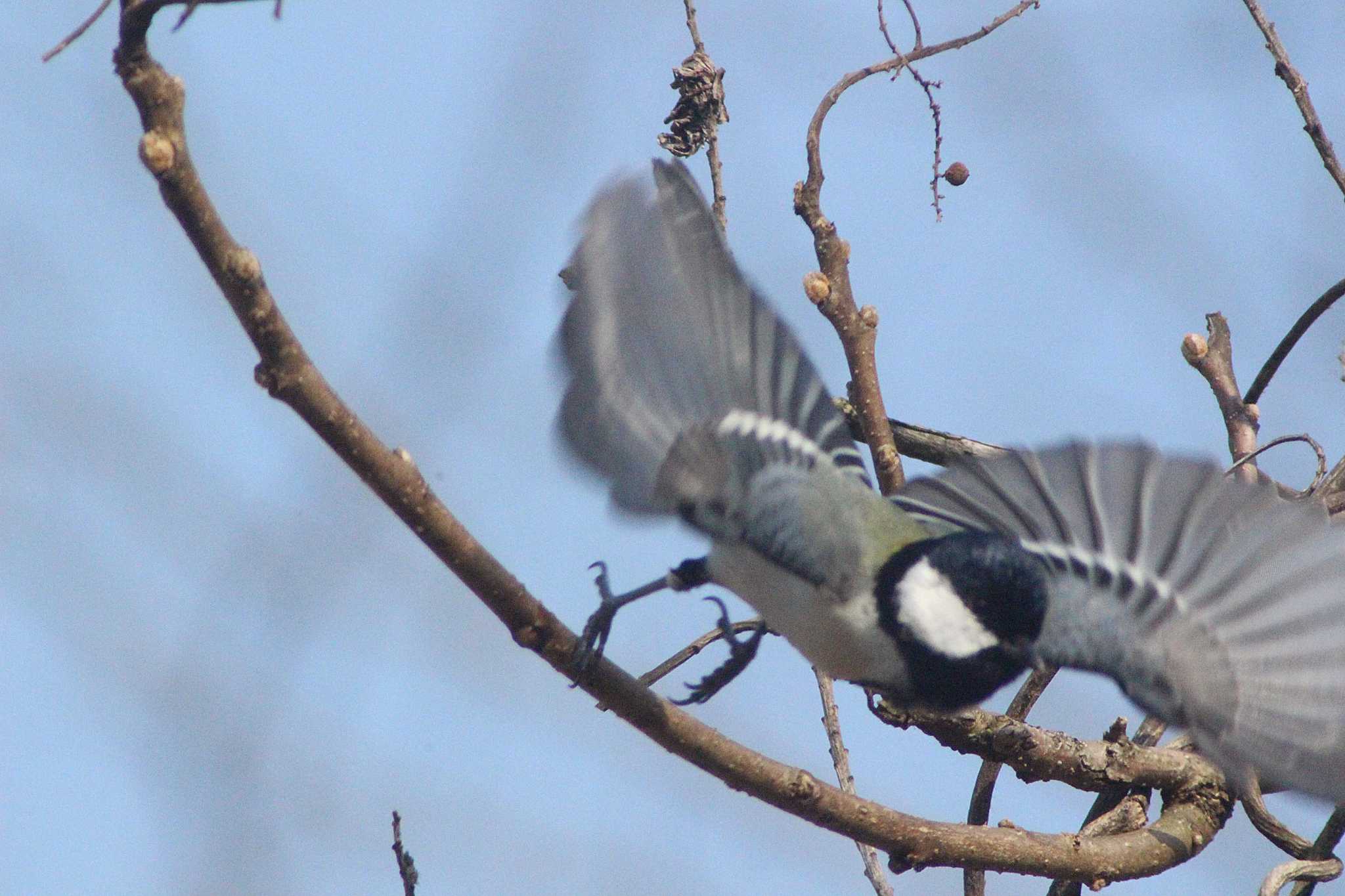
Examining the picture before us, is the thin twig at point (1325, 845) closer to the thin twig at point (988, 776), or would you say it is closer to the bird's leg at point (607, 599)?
the thin twig at point (988, 776)

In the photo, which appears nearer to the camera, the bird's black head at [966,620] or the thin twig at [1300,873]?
the bird's black head at [966,620]

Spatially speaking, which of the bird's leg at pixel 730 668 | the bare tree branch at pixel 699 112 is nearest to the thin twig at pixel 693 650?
the bird's leg at pixel 730 668

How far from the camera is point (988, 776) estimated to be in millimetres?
2240

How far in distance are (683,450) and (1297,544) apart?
38.4 inches

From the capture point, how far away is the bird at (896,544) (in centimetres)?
171

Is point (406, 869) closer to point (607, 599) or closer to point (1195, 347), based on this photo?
point (607, 599)

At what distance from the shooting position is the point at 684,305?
183cm

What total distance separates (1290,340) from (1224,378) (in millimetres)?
145

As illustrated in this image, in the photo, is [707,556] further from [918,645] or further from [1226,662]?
[1226,662]

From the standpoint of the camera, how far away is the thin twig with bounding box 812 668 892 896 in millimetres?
1909

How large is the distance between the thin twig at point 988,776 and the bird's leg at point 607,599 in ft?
1.75

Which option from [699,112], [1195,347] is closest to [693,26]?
[699,112]

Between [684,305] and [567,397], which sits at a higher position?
[684,305]

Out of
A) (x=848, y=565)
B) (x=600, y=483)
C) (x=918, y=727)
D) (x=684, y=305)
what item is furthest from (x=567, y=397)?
(x=918, y=727)
